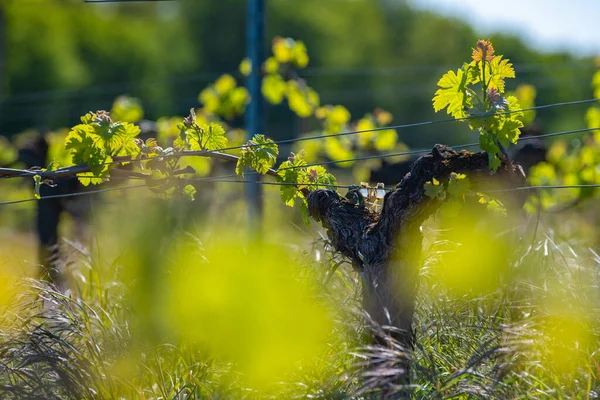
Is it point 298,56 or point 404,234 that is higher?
Result: point 298,56

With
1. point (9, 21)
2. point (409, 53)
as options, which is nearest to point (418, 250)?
point (9, 21)

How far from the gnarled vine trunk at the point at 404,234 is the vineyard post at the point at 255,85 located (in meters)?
3.66

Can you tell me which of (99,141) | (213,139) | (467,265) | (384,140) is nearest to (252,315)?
(213,139)

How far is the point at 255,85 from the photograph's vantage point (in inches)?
332

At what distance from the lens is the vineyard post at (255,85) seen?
26.5 feet

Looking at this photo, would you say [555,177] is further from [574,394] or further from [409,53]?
[409,53]

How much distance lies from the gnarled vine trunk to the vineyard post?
12.0 feet

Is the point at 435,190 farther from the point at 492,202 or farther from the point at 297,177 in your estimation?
the point at 297,177

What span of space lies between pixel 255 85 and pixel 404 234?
453cm

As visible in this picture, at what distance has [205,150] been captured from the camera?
4750mm

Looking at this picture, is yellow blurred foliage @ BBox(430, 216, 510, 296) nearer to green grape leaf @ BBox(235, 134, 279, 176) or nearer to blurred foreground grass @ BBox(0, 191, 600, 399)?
blurred foreground grass @ BBox(0, 191, 600, 399)

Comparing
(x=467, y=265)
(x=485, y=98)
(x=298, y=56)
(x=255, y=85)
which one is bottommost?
(x=467, y=265)

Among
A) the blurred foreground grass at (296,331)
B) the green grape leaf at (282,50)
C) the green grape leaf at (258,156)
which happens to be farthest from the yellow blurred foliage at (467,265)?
the green grape leaf at (282,50)

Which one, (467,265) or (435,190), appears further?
(467,265)
